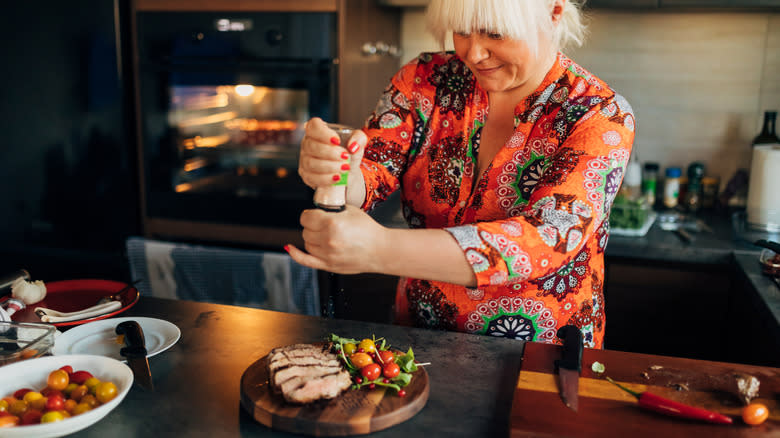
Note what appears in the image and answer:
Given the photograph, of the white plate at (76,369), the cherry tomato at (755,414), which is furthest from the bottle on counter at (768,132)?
the white plate at (76,369)

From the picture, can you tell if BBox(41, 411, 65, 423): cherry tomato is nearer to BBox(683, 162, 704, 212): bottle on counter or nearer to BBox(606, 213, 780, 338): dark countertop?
BBox(606, 213, 780, 338): dark countertop

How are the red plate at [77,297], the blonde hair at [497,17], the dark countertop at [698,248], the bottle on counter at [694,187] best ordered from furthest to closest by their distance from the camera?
the bottle on counter at [694,187] → the dark countertop at [698,248] → the red plate at [77,297] → the blonde hair at [497,17]

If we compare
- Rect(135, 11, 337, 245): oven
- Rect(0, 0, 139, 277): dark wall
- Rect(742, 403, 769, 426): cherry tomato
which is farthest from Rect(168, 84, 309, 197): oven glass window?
Rect(742, 403, 769, 426): cherry tomato

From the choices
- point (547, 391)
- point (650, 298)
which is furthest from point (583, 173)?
point (650, 298)

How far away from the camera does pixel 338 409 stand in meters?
0.95

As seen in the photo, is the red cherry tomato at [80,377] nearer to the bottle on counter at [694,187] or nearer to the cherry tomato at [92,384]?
the cherry tomato at [92,384]

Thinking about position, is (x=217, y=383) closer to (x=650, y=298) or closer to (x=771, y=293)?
(x=771, y=293)

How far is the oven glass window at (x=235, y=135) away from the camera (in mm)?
2342

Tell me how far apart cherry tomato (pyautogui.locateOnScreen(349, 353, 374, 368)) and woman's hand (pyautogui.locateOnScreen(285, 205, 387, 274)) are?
143mm

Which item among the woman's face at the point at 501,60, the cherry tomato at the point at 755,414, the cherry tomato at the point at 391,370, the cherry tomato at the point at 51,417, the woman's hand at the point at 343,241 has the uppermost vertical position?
the woman's face at the point at 501,60

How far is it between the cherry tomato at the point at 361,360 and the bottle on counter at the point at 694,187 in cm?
178

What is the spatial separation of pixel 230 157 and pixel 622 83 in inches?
59.1

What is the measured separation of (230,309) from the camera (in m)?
1.42

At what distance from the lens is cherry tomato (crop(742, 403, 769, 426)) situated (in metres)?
0.92
